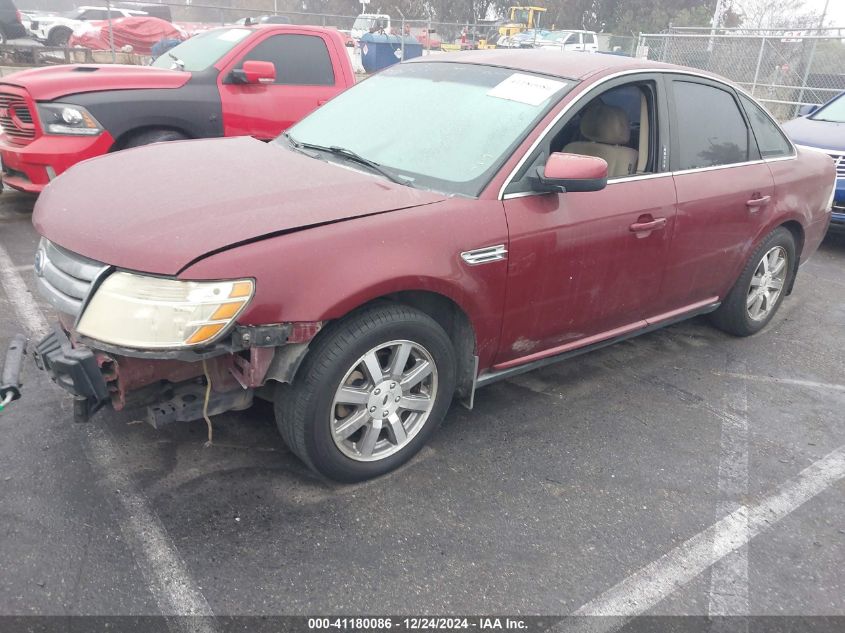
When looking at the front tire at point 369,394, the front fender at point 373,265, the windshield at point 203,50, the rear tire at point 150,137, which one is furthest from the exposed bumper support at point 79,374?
the windshield at point 203,50

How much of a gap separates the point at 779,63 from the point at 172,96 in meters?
13.5

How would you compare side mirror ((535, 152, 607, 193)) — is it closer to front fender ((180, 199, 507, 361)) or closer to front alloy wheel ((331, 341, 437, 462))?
front fender ((180, 199, 507, 361))

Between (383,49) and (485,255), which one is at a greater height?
(485,255)

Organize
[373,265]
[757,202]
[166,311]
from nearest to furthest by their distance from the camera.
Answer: [166,311] < [373,265] < [757,202]

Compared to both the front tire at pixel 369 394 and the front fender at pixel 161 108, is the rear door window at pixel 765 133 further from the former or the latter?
the front fender at pixel 161 108

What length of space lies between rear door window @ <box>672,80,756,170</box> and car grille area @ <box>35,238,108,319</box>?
301 centimetres

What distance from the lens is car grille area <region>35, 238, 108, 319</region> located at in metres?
2.51

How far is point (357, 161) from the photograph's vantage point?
3.30 meters

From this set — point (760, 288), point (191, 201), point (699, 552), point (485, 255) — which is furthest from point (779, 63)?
point (191, 201)

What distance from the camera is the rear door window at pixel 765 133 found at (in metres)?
4.42

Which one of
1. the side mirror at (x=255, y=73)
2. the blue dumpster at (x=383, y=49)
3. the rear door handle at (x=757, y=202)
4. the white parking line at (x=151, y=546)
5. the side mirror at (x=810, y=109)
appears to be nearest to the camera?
the white parking line at (x=151, y=546)

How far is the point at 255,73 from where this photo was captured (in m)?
6.32

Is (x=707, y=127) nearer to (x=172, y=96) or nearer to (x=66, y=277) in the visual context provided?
(x=66, y=277)

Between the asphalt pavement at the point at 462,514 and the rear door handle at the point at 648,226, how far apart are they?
3.21 ft
